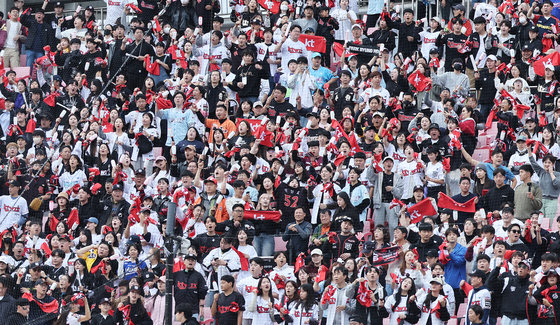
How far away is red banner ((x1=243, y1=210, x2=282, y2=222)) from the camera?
17.8m

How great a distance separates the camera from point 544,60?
20625 millimetres

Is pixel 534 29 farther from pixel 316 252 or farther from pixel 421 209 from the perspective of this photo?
pixel 316 252

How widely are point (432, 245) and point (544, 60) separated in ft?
19.2

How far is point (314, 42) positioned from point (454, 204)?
6170mm

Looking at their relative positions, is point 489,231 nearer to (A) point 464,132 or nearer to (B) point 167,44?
(A) point 464,132

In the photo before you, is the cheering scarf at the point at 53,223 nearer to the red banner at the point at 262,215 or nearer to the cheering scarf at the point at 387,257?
the red banner at the point at 262,215

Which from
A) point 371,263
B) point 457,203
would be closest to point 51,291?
point 371,263

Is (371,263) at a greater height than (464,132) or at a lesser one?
lesser

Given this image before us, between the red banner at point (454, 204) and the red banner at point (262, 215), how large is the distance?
2296mm

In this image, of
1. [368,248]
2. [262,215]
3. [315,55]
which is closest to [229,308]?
[368,248]

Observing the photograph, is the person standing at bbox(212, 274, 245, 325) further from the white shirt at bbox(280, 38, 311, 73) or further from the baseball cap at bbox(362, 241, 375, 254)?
the white shirt at bbox(280, 38, 311, 73)

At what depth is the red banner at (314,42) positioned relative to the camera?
73.9 ft

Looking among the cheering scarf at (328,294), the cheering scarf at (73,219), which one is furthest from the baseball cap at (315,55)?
the cheering scarf at (328,294)

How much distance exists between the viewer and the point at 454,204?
17375mm
